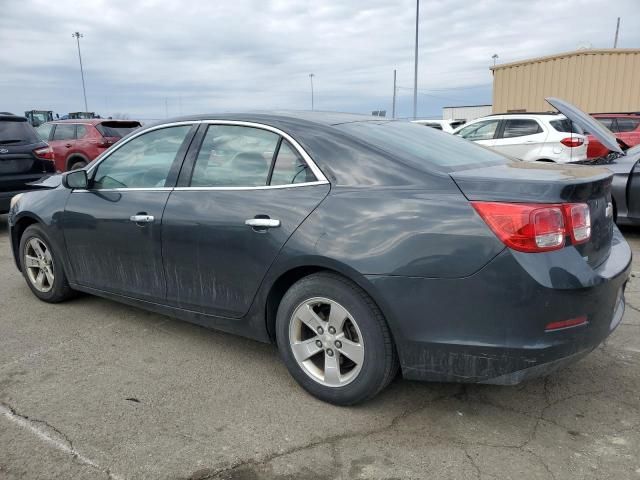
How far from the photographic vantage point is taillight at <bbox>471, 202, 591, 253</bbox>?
7.86ft

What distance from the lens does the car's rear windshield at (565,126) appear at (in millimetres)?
10250

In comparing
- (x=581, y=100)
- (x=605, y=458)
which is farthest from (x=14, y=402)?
(x=581, y=100)

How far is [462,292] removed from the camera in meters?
2.47

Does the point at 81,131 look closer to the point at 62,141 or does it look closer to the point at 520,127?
the point at 62,141

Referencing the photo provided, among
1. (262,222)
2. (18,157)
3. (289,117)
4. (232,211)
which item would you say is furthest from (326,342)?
(18,157)

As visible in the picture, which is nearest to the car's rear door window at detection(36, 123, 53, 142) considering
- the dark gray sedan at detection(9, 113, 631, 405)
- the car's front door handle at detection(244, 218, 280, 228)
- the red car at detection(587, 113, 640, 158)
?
the dark gray sedan at detection(9, 113, 631, 405)

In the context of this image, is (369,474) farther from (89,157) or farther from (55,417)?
(89,157)

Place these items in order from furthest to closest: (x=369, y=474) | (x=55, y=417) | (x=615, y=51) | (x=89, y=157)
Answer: (x=615, y=51)
(x=89, y=157)
(x=55, y=417)
(x=369, y=474)

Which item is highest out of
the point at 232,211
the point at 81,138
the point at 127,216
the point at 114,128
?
the point at 114,128

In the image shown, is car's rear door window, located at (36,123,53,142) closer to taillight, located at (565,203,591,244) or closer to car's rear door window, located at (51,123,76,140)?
car's rear door window, located at (51,123,76,140)

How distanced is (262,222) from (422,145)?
1.02m

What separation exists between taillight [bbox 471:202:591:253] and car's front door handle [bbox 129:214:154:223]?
2.09 metres

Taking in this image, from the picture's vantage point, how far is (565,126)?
1039 cm

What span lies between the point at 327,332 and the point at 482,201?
1.03m
